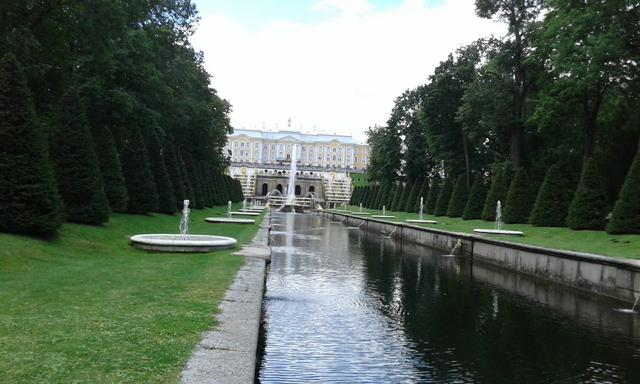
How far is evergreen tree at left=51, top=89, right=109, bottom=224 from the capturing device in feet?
45.5

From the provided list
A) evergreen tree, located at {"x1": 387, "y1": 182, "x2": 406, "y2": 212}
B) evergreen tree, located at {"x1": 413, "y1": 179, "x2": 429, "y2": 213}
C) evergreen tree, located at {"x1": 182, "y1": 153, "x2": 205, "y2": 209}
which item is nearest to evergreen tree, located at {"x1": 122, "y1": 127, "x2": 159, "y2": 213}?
evergreen tree, located at {"x1": 182, "y1": 153, "x2": 205, "y2": 209}

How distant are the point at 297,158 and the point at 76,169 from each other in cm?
11332

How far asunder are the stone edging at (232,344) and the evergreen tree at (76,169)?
831 centimetres

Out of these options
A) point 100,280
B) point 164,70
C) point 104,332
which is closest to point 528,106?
point 164,70

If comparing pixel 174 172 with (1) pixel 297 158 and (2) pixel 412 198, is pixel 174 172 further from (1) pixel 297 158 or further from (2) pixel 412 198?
(1) pixel 297 158

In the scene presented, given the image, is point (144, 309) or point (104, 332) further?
point (144, 309)

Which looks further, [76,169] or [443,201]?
[443,201]

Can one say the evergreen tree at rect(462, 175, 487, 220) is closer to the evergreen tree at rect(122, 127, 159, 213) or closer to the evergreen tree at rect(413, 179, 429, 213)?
the evergreen tree at rect(413, 179, 429, 213)

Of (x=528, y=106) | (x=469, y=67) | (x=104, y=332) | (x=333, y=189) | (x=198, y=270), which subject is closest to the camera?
(x=104, y=332)

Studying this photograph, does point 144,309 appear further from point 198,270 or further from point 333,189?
point 333,189

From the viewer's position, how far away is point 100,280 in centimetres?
751

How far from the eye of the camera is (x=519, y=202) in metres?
24.3

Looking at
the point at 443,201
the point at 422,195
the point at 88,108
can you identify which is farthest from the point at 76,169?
the point at 422,195

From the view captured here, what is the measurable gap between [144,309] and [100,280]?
2.38m
